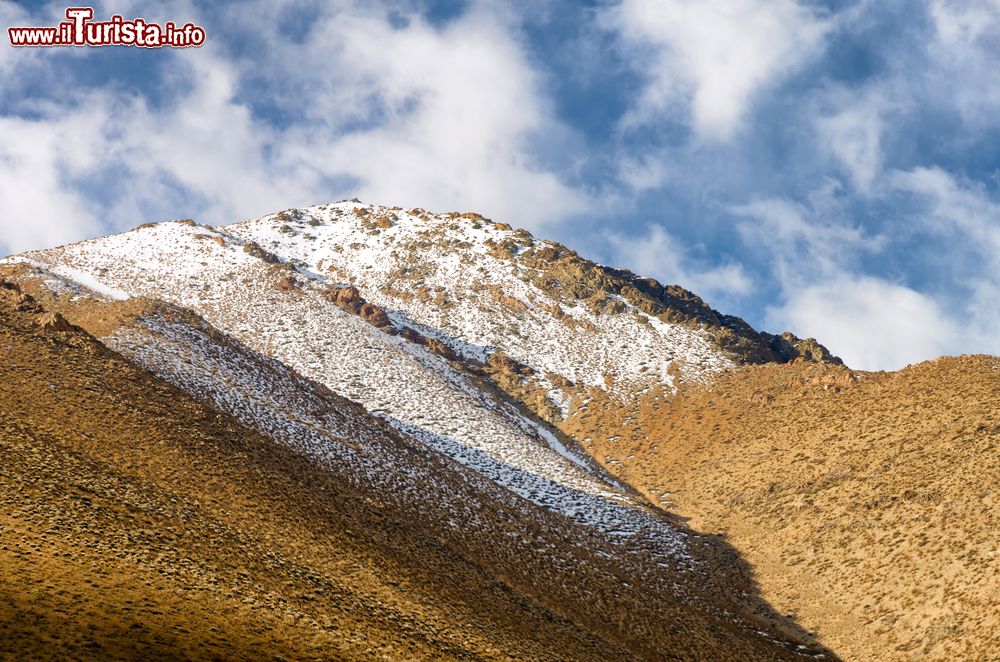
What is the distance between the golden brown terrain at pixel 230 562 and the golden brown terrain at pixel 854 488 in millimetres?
3351

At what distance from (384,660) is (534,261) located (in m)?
84.6

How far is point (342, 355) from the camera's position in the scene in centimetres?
6425

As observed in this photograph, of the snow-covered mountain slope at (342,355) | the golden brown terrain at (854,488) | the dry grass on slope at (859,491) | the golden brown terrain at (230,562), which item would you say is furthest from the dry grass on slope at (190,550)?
the golden brown terrain at (854,488)

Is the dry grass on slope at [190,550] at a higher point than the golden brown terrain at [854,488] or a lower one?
lower

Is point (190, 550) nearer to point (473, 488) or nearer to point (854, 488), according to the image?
point (473, 488)

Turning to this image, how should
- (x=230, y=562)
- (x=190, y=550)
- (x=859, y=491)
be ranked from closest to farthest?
(x=190, y=550) → (x=230, y=562) → (x=859, y=491)

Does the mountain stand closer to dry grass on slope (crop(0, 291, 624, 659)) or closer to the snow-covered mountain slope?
dry grass on slope (crop(0, 291, 624, 659))

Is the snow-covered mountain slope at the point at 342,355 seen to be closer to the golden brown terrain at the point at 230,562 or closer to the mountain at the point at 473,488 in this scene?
the mountain at the point at 473,488

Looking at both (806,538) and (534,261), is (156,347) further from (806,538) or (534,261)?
(534,261)

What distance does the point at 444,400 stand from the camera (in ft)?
190

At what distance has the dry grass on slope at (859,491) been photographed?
28.8m

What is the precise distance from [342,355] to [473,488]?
28.4 meters

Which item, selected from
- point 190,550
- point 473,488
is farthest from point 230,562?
point 473,488

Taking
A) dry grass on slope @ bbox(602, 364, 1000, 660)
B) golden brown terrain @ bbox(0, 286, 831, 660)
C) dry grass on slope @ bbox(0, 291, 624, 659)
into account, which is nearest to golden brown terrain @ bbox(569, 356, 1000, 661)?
dry grass on slope @ bbox(602, 364, 1000, 660)
